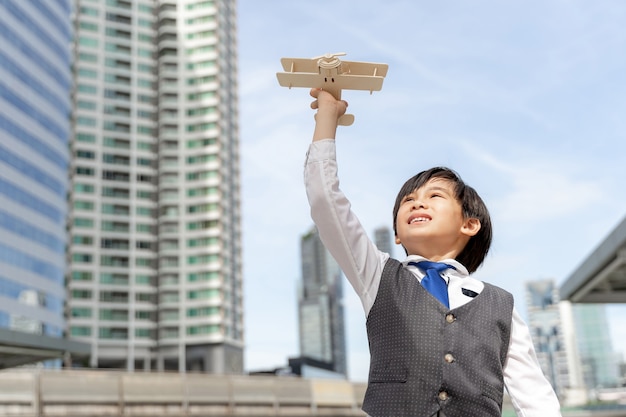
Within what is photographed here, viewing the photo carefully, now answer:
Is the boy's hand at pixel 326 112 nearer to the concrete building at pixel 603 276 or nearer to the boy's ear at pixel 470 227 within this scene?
the boy's ear at pixel 470 227

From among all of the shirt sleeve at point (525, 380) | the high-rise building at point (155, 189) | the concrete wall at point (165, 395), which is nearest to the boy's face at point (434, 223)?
the shirt sleeve at point (525, 380)

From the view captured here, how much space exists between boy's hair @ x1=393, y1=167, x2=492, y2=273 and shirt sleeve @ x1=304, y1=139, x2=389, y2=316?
32 centimetres

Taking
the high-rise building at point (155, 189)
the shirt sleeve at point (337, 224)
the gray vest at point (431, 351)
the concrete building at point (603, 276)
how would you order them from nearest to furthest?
the gray vest at point (431, 351), the shirt sleeve at point (337, 224), the concrete building at point (603, 276), the high-rise building at point (155, 189)

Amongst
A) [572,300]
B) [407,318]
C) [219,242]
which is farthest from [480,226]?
[219,242]

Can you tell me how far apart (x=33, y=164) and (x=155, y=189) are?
24.3 m

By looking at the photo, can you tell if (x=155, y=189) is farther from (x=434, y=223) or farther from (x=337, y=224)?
(x=337, y=224)

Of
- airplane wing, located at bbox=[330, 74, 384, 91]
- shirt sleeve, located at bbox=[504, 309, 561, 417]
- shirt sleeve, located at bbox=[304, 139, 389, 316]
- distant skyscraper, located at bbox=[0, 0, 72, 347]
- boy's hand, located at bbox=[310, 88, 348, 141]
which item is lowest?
shirt sleeve, located at bbox=[504, 309, 561, 417]

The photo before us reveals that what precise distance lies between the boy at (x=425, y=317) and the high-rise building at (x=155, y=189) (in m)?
71.1

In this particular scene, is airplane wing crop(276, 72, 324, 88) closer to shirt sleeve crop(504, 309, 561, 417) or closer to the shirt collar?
the shirt collar

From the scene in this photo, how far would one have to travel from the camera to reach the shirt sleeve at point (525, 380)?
89.1 inches

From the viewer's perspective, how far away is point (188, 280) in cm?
7488

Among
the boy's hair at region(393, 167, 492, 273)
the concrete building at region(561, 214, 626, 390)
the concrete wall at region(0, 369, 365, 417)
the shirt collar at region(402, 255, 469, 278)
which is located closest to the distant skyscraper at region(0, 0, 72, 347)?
the concrete wall at region(0, 369, 365, 417)

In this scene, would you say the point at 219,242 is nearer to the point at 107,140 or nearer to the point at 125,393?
the point at 107,140

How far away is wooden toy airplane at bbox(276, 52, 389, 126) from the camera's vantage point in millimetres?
2334
